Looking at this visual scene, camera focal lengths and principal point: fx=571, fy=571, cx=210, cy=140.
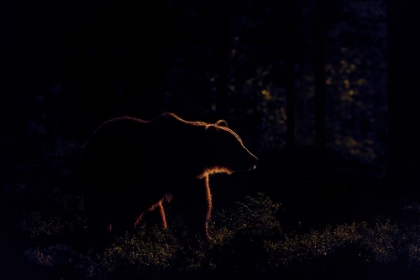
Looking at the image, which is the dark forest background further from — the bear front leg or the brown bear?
the bear front leg

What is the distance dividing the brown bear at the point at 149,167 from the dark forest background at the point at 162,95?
1211mm

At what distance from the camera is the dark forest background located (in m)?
11.5

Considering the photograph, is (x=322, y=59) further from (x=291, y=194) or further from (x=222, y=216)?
(x=222, y=216)

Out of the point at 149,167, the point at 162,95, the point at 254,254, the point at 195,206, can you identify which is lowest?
the point at 254,254

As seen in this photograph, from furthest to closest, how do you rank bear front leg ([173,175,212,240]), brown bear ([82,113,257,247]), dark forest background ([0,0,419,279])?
dark forest background ([0,0,419,279]) → bear front leg ([173,175,212,240]) → brown bear ([82,113,257,247])

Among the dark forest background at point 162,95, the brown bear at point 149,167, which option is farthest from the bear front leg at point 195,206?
the dark forest background at point 162,95

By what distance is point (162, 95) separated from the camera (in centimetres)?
1666

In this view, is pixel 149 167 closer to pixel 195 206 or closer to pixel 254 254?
pixel 195 206

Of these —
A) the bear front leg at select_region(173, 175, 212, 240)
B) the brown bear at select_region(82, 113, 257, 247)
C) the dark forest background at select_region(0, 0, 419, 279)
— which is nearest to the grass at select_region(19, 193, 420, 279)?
the bear front leg at select_region(173, 175, 212, 240)

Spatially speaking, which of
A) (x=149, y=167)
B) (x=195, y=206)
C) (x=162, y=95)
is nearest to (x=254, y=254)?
(x=195, y=206)

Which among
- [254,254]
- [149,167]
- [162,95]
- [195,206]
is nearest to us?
[254,254]

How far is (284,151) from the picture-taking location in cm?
1823

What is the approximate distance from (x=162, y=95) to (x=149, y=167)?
24.6 feet

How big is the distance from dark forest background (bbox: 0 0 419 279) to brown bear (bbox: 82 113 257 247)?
1.21m
